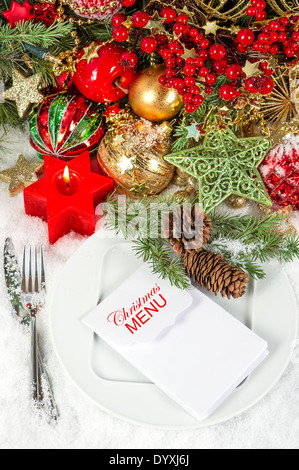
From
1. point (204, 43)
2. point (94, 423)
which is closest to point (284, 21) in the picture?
point (204, 43)

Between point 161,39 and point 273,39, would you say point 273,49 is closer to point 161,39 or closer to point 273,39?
point 273,39

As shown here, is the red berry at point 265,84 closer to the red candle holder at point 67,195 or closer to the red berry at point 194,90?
the red berry at point 194,90

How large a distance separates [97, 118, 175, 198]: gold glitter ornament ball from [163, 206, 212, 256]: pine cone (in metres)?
0.13

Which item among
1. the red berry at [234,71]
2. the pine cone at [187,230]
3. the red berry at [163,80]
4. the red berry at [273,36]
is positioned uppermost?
the red berry at [273,36]

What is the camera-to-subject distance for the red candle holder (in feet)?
2.86

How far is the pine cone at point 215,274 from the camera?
77cm

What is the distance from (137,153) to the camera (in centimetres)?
88

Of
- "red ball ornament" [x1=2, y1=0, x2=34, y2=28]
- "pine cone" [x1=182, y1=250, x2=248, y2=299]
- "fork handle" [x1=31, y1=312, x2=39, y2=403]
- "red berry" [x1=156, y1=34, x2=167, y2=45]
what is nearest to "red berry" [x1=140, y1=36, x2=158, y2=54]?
"red berry" [x1=156, y1=34, x2=167, y2=45]

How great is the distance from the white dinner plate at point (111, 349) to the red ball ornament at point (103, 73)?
0.26m

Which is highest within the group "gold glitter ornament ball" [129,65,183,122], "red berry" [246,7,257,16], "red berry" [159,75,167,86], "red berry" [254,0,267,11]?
"red berry" [254,0,267,11]

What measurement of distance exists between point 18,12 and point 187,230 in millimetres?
494

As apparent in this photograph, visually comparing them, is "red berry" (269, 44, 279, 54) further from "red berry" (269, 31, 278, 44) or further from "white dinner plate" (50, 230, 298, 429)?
"white dinner plate" (50, 230, 298, 429)

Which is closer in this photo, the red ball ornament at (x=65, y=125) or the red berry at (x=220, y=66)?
the red berry at (x=220, y=66)

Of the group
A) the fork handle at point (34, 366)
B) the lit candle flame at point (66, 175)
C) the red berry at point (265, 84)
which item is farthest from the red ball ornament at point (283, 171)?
the fork handle at point (34, 366)
